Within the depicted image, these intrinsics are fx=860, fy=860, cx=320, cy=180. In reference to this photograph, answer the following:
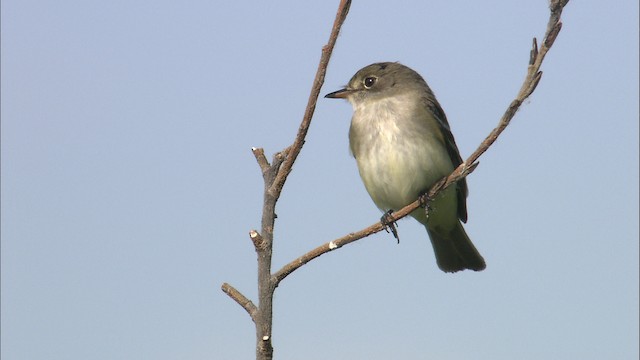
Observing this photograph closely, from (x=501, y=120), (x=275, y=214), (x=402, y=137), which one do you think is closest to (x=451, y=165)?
(x=402, y=137)

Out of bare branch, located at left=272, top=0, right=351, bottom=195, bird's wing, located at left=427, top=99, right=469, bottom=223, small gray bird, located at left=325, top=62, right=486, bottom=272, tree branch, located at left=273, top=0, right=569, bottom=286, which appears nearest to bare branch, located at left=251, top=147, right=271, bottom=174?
bare branch, located at left=272, top=0, right=351, bottom=195

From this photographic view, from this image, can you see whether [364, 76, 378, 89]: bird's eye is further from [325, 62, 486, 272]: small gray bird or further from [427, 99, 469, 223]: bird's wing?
[427, 99, 469, 223]: bird's wing

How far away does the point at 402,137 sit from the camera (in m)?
8.86

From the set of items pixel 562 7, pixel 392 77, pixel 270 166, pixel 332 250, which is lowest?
pixel 332 250

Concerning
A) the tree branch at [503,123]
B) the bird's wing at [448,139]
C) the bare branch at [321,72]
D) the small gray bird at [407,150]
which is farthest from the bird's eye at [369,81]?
the bare branch at [321,72]

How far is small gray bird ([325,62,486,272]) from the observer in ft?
28.8

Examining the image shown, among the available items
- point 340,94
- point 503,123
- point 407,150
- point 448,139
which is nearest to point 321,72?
point 503,123

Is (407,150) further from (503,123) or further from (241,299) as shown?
(241,299)

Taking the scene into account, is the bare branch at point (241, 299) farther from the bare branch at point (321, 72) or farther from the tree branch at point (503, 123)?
the bare branch at point (321, 72)

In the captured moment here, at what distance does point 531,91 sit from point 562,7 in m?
0.47

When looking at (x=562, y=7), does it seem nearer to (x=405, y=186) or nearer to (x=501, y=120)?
(x=501, y=120)

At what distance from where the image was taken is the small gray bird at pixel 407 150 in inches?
345

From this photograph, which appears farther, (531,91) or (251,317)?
(531,91)

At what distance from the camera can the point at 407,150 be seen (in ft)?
28.8
